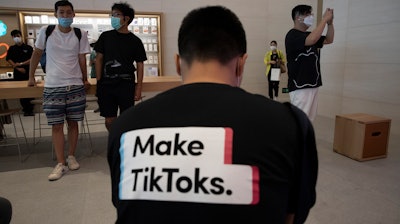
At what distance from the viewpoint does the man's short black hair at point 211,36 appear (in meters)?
0.78

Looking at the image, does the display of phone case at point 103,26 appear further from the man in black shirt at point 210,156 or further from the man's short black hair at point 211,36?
the man in black shirt at point 210,156

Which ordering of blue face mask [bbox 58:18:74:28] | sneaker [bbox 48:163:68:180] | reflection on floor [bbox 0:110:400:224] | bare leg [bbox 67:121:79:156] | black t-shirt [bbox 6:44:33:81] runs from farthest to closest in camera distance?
1. black t-shirt [bbox 6:44:33:81]
2. bare leg [bbox 67:121:79:156]
3. sneaker [bbox 48:163:68:180]
4. blue face mask [bbox 58:18:74:28]
5. reflection on floor [bbox 0:110:400:224]

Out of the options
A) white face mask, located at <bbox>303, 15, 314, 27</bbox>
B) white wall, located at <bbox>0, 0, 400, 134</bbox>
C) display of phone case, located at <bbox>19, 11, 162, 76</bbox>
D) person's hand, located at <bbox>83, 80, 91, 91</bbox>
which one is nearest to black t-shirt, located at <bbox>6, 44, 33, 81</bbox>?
display of phone case, located at <bbox>19, 11, 162, 76</bbox>

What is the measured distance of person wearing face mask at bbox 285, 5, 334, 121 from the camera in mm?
2756

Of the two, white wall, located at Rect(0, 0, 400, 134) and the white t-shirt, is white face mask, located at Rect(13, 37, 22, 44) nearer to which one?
white wall, located at Rect(0, 0, 400, 134)

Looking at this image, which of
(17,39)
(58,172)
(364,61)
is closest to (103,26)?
(17,39)

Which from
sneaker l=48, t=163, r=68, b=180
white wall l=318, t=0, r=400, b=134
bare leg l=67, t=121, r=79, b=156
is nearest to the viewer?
sneaker l=48, t=163, r=68, b=180

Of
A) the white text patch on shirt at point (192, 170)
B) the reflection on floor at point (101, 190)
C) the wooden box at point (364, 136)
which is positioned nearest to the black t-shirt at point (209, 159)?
the white text patch on shirt at point (192, 170)

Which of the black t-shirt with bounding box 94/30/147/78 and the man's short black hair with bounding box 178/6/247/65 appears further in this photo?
the black t-shirt with bounding box 94/30/147/78

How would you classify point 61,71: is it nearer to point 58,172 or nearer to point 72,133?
point 72,133

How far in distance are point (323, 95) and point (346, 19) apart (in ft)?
4.55

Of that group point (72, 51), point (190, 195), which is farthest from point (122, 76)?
point (190, 195)

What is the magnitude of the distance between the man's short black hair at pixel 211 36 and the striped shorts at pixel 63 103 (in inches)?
88.1

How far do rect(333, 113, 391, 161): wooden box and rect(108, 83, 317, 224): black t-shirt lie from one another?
110 inches
